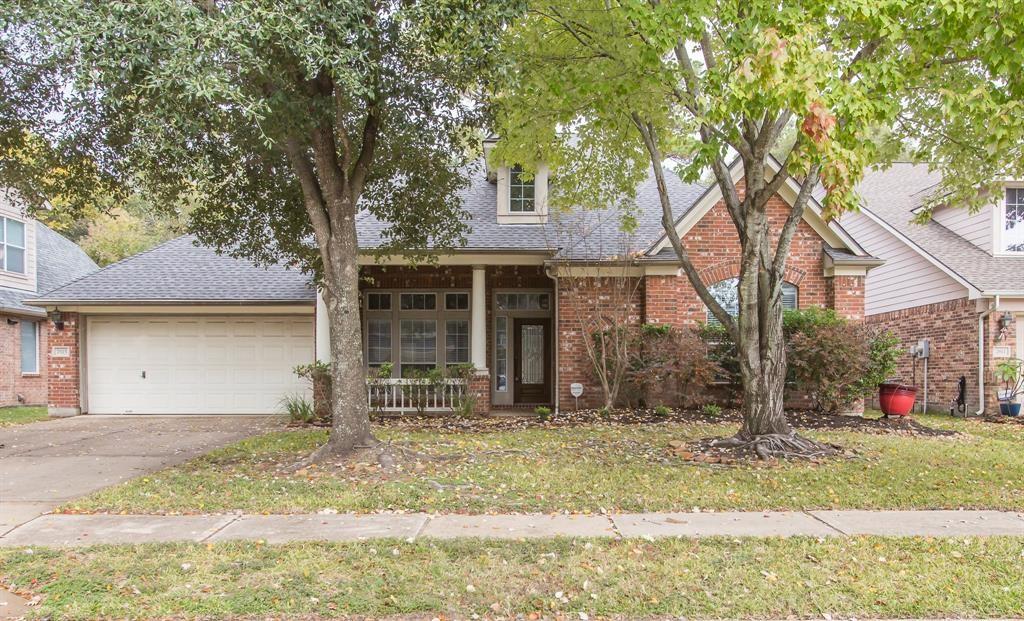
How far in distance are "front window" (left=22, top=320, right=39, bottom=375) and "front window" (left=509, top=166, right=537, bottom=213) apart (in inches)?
543

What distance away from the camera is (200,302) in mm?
14352

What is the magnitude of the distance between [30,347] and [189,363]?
6902 mm

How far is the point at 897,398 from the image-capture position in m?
12.3

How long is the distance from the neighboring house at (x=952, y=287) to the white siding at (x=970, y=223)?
Result: 2cm

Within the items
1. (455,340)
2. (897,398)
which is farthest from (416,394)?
(897,398)

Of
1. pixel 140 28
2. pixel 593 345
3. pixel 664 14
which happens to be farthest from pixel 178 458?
pixel 664 14

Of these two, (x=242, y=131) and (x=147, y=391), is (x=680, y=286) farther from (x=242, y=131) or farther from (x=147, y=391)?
(x=147, y=391)

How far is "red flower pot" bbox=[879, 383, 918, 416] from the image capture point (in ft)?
40.3

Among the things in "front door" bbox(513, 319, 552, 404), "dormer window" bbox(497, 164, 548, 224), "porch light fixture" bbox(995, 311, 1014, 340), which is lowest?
"front door" bbox(513, 319, 552, 404)

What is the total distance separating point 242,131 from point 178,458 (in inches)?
173

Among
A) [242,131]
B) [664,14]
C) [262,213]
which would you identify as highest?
[664,14]

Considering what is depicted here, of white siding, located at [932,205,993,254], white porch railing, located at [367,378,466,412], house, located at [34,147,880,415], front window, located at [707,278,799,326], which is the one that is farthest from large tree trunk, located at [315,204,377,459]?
white siding, located at [932,205,993,254]

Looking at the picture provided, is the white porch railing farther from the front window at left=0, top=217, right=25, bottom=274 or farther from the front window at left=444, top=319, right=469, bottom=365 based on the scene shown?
the front window at left=0, top=217, right=25, bottom=274

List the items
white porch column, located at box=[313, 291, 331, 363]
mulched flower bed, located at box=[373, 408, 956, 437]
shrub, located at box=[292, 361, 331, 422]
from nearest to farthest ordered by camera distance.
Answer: mulched flower bed, located at box=[373, 408, 956, 437] < shrub, located at box=[292, 361, 331, 422] < white porch column, located at box=[313, 291, 331, 363]
